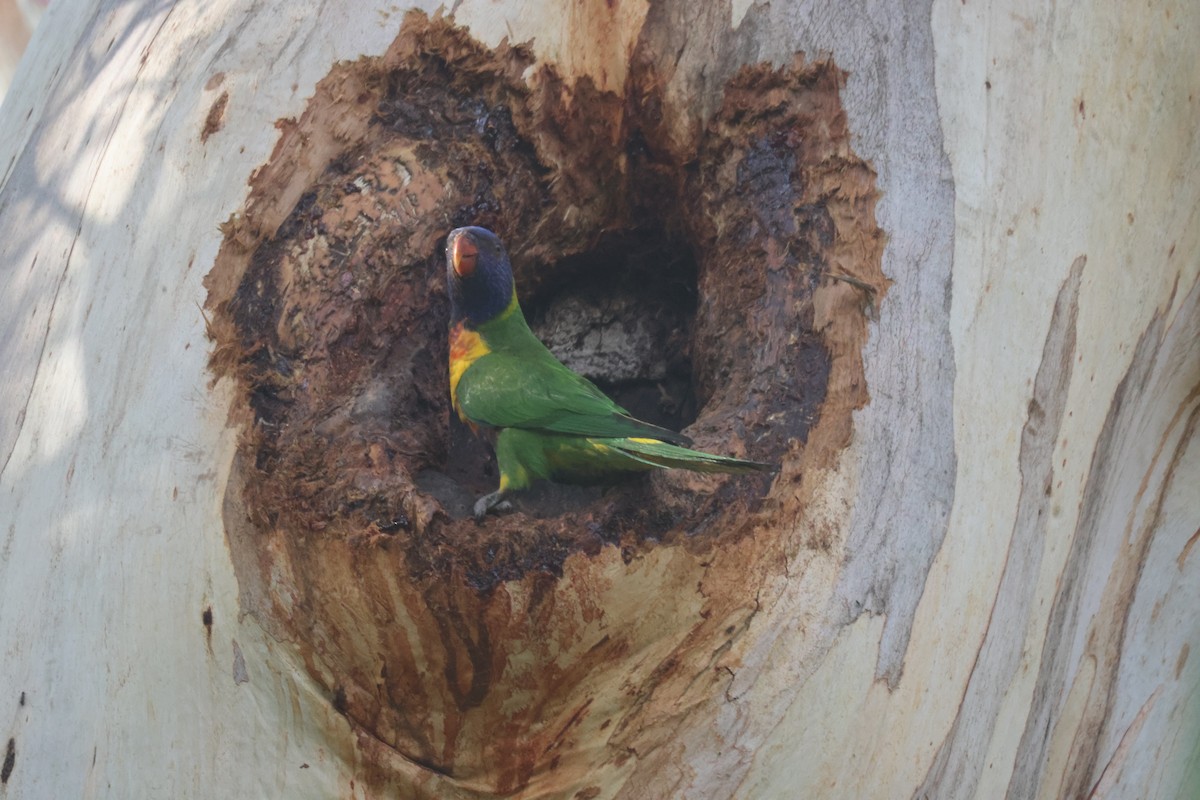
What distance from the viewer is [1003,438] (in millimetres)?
1874

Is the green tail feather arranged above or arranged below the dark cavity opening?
below

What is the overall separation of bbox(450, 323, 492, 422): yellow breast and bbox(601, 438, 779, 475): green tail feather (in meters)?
0.59

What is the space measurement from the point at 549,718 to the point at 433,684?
196 millimetres

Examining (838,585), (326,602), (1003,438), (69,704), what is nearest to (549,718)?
(326,602)

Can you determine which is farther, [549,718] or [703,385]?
[703,385]

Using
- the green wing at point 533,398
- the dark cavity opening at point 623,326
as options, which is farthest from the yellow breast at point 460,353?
the dark cavity opening at point 623,326

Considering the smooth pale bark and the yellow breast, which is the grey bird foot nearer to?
the yellow breast

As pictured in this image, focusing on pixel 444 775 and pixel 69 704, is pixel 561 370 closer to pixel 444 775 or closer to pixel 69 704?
pixel 444 775

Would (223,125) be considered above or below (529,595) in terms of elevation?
above

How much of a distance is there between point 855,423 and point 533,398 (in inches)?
34.1

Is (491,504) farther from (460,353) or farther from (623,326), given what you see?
(623,326)

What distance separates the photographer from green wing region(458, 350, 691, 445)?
2291 millimetres

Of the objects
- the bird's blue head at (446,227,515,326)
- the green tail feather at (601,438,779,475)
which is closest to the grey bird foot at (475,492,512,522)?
the green tail feather at (601,438,779,475)

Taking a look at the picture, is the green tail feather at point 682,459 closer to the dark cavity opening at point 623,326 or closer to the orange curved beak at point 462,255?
the orange curved beak at point 462,255
